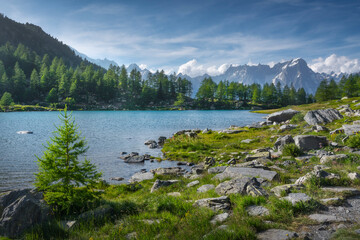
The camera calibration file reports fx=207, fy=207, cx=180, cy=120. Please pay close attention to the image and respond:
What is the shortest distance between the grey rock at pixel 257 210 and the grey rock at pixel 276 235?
0.91 meters

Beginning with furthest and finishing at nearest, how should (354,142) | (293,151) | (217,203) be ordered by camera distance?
(293,151), (354,142), (217,203)

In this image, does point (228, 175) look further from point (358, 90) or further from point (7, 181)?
point (358, 90)

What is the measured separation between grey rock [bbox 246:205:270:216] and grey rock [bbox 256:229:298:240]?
911 mm

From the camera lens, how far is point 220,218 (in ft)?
20.6

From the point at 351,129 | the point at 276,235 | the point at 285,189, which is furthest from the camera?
the point at 351,129

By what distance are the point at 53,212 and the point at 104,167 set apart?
12.7 m

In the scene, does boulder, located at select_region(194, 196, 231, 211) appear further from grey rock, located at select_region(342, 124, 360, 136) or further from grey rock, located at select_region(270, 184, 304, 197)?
grey rock, located at select_region(342, 124, 360, 136)

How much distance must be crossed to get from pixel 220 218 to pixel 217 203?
101cm

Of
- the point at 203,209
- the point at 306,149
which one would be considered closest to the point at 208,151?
the point at 306,149

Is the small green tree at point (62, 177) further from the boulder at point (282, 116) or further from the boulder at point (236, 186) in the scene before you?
the boulder at point (282, 116)

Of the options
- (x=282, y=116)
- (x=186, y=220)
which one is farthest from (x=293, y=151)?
(x=282, y=116)

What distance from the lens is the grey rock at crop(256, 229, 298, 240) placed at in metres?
4.91

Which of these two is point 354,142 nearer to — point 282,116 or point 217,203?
point 217,203

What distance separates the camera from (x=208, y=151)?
24.1 m
